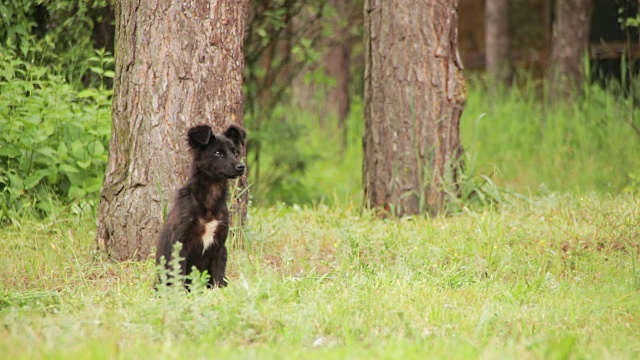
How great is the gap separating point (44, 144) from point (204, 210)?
9.35 ft

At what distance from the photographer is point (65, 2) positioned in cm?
838

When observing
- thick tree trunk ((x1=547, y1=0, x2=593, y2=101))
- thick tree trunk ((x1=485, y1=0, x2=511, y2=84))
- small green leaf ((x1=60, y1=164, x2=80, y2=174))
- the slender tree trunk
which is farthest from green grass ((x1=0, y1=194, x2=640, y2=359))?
thick tree trunk ((x1=485, y1=0, x2=511, y2=84))

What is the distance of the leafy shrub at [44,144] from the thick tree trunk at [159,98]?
131 cm

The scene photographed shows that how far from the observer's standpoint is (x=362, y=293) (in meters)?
5.07

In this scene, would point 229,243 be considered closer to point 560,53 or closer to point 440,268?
point 440,268

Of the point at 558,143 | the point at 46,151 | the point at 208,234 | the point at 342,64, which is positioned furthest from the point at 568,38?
the point at 208,234

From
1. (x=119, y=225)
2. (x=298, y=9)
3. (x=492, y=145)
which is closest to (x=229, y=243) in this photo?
(x=119, y=225)

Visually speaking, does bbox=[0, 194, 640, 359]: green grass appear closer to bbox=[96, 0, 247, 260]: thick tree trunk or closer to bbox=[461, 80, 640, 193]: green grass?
bbox=[96, 0, 247, 260]: thick tree trunk

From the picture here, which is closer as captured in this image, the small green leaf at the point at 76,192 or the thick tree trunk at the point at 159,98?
the thick tree trunk at the point at 159,98

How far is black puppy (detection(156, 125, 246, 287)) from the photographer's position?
18.2 feet

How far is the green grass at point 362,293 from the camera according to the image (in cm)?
403

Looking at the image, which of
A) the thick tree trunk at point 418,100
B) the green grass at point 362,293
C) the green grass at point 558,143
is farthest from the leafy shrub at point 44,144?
the green grass at point 558,143

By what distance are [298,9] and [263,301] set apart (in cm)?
606

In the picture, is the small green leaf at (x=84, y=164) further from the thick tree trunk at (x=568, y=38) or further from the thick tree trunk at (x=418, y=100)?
the thick tree trunk at (x=568, y=38)
